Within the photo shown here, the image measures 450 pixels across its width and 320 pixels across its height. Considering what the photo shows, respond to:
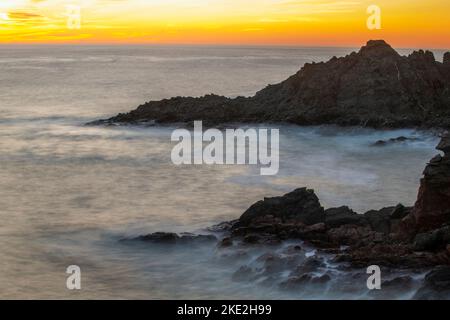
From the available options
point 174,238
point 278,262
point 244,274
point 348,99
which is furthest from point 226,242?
point 348,99

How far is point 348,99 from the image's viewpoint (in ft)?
169

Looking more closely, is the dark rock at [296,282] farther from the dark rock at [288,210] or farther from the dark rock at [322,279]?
the dark rock at [288,210]

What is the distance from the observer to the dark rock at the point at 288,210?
73.8 ft

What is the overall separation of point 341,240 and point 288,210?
2.73 m

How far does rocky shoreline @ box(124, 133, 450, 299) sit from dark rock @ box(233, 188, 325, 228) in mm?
34

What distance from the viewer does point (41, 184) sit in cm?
3488

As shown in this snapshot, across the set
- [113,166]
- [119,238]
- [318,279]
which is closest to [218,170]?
[113,166]

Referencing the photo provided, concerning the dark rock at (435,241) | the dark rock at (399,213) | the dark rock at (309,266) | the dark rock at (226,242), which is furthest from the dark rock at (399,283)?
the dark rock at (226,242)

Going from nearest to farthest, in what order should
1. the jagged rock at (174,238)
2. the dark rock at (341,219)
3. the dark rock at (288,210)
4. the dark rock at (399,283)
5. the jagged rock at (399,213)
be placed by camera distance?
the dark rock at (399,283), the dark rock at (341,219), the jagged rock at (399,213), the dark rock at (288,210), the jagged rock at (174,238)

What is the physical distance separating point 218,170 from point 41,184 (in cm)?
983

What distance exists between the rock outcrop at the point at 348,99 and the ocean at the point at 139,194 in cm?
215

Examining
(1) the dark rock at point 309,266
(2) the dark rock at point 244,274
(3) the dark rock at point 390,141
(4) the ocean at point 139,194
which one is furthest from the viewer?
(3) the dark rock at point 390,141
